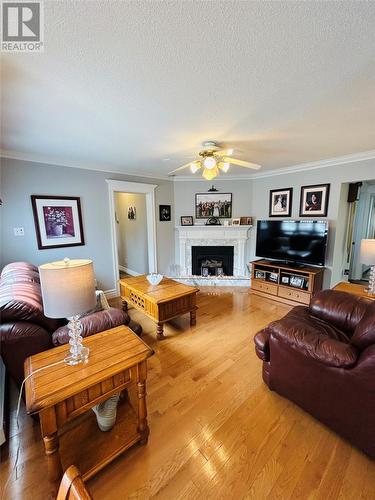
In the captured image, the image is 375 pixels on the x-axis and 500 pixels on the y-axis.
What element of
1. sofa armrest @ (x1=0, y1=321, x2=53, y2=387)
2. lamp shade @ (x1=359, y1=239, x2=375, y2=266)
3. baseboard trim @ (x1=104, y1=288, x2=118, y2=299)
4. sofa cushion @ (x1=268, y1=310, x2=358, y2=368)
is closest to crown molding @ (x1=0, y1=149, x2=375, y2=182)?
lamp shade @ (x1=359, y1=239, x2=375, y2=266)

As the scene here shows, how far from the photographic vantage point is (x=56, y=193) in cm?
329

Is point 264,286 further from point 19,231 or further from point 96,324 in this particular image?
point 19,231

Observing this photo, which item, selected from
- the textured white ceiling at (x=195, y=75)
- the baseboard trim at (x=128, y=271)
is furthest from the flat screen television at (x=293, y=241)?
the baseboard trim at (x=128, y=271)

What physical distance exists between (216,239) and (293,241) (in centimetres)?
158

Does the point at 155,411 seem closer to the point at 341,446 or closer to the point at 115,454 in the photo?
the point at 115,454

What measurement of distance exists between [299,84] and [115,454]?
2725 millimetres

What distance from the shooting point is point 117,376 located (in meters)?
1.29

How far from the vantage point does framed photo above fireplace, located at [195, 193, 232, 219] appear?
469cm

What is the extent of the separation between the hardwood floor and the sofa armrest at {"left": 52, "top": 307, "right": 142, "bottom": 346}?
65 centimetres

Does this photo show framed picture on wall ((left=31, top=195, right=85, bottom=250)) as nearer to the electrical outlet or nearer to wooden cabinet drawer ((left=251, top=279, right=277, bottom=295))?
the electrical outlet

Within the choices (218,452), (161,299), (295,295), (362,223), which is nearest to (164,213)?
(161,299)

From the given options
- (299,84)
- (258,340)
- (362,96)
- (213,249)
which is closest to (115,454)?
(258,340)

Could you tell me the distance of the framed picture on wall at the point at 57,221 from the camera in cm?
315

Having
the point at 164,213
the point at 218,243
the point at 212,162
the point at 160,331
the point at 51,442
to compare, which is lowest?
the point at 160,331
